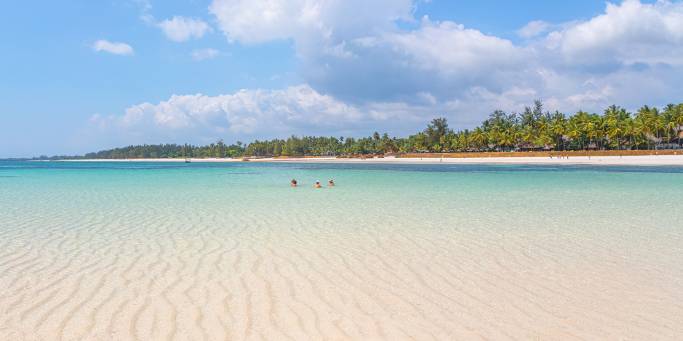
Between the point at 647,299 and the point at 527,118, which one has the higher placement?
the point at 527,118

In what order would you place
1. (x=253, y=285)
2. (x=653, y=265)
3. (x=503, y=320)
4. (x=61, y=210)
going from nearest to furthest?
(x=503, y=320) → (x=253, y=285) → (x=653, y=265) → (x=61, y=210)

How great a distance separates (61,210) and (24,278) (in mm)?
11932

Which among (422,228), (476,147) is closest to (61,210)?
(422,228)

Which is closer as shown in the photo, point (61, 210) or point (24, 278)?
point (24, 278)

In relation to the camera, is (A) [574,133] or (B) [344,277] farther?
(A) [574,133]

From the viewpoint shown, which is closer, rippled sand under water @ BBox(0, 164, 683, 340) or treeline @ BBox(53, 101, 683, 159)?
rippled sand under water @ BBox(0, 164, 683, 340)

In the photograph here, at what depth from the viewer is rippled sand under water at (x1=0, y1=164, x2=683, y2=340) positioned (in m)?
5.78

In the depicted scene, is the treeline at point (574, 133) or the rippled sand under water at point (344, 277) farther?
the treeline at point (574, 133)

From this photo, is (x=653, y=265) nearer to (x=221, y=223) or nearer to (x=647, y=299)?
(x=647, y=299)

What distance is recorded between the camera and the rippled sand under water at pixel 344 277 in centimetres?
578

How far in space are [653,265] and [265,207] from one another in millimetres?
13981

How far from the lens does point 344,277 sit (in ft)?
26.7

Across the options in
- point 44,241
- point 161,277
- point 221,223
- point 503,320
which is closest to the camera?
point 503,320

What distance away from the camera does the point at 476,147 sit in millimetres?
140375
